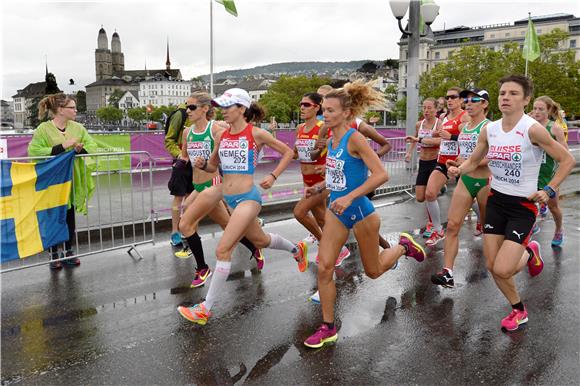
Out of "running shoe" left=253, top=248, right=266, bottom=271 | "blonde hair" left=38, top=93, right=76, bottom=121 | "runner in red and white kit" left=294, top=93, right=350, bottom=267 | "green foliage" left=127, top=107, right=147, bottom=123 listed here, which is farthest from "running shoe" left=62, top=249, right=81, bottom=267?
"green foliage" left=127, top=107, right=147, bottom=123

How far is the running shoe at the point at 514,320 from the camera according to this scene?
14.9 ft

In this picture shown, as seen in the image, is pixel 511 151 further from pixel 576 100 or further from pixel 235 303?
pixel 576 100

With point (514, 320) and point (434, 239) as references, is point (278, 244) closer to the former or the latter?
point (514, 320)

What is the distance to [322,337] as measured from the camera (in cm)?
427

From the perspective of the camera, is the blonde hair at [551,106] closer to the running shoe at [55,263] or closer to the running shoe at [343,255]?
the running shoe at [343,255]

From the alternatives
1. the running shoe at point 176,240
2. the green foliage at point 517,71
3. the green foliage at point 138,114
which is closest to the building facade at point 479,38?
the green foliage at point 517,71

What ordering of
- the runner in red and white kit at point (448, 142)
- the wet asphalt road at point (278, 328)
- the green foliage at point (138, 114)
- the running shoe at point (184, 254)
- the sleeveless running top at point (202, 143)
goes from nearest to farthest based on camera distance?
the wet asphalt road at point (278, 328), the sleeveless running top at point (202, 143), the running shoe at point (184, 254), the runner in red and white kit at point (448, 142), the green foliage at point (138, 114)

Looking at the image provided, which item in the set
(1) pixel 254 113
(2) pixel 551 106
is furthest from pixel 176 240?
(2) pixel 551 106

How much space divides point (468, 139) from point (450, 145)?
0.77 meters

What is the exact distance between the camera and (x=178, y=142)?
7637mm

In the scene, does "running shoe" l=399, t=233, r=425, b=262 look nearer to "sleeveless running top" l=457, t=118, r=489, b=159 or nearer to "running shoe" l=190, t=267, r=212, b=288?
"sleeveless running top" l=457, t=118, r=489, b=159

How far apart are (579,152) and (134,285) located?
26.8m

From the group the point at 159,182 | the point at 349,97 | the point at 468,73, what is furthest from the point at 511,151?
the point at 468,73

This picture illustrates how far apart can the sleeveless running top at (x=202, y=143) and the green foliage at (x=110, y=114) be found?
614 ft
